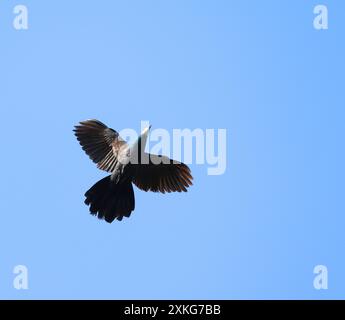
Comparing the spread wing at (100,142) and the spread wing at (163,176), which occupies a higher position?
the spread wing at (100,142)

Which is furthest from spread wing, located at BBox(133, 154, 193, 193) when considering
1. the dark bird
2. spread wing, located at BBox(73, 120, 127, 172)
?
spread wing, located at BBox(73, 120, 127, 172)

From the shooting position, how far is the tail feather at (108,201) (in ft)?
56.8

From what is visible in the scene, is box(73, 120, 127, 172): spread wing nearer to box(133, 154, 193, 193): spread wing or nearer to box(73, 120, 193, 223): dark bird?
box(73, 120, 193, 223): dark bird

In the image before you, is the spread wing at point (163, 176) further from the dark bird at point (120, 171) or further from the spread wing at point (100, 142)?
the spread wing at point (100, 142)

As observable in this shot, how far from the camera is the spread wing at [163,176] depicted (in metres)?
18.0

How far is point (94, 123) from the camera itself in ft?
59.9

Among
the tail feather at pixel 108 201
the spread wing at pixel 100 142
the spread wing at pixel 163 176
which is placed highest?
the spread wing at pixel 100 142

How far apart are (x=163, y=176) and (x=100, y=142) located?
1.54m

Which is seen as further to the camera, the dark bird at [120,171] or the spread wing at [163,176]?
the spread wing at [163,176]

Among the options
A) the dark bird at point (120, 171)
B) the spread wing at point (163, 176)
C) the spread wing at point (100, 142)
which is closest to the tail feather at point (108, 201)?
the dark bird at point (120, 171)

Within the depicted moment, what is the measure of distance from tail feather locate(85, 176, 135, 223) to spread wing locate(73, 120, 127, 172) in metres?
0.49

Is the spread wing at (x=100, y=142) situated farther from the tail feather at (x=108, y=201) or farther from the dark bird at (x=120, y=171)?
the tail feather at (x=108, y=201)
